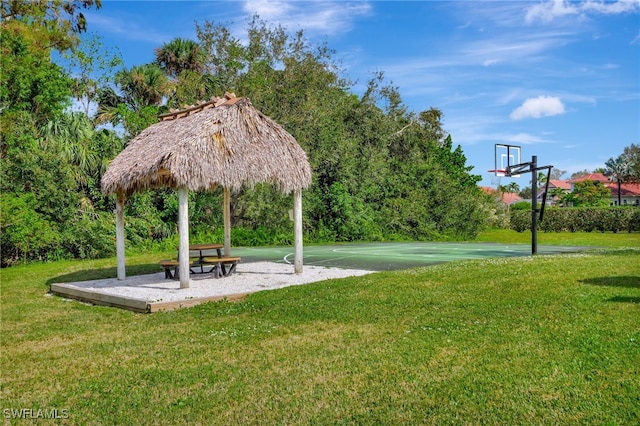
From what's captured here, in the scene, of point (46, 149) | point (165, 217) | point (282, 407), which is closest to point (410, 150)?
point (165, 217)

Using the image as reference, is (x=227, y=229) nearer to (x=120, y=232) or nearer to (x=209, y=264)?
(x=209, y=264)

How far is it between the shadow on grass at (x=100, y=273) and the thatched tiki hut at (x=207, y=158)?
1712 millimetres

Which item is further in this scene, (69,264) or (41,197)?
(41,197)

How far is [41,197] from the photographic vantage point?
21.3 meters

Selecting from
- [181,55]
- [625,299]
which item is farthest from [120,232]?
[181,55]

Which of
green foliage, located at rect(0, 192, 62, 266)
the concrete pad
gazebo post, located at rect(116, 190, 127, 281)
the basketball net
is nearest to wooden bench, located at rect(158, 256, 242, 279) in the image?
the concrete pad

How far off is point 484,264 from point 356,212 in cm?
1628

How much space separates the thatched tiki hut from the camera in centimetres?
1180

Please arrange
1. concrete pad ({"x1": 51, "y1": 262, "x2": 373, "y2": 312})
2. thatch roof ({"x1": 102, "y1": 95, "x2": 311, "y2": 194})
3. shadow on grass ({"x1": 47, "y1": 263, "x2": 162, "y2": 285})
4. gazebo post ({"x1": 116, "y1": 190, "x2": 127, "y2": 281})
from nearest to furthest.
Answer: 1. concrete pad ({"x1": 51, "y1": 262, "x2": 373, "y2": 312})
2. thatch roof ({"x1": 102, "y1": 95, "x2": 311, "y2": 194})
3. gazebo post ({"x1": 116, "y1": 190, "x2": 127, "y2": 281})
4. shadow on grass ({"x1": 47, "y1": 263, "x2": 162, "y2": 285})

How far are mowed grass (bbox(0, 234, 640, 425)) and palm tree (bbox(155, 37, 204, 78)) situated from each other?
26516 mm

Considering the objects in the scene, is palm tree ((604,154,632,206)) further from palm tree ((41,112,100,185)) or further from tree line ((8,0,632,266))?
palm tree ((41,112,100,185))

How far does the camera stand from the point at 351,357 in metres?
6.66

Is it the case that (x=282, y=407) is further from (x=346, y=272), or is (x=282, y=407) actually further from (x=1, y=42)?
(x=1, y=42)

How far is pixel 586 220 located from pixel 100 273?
35045mm
